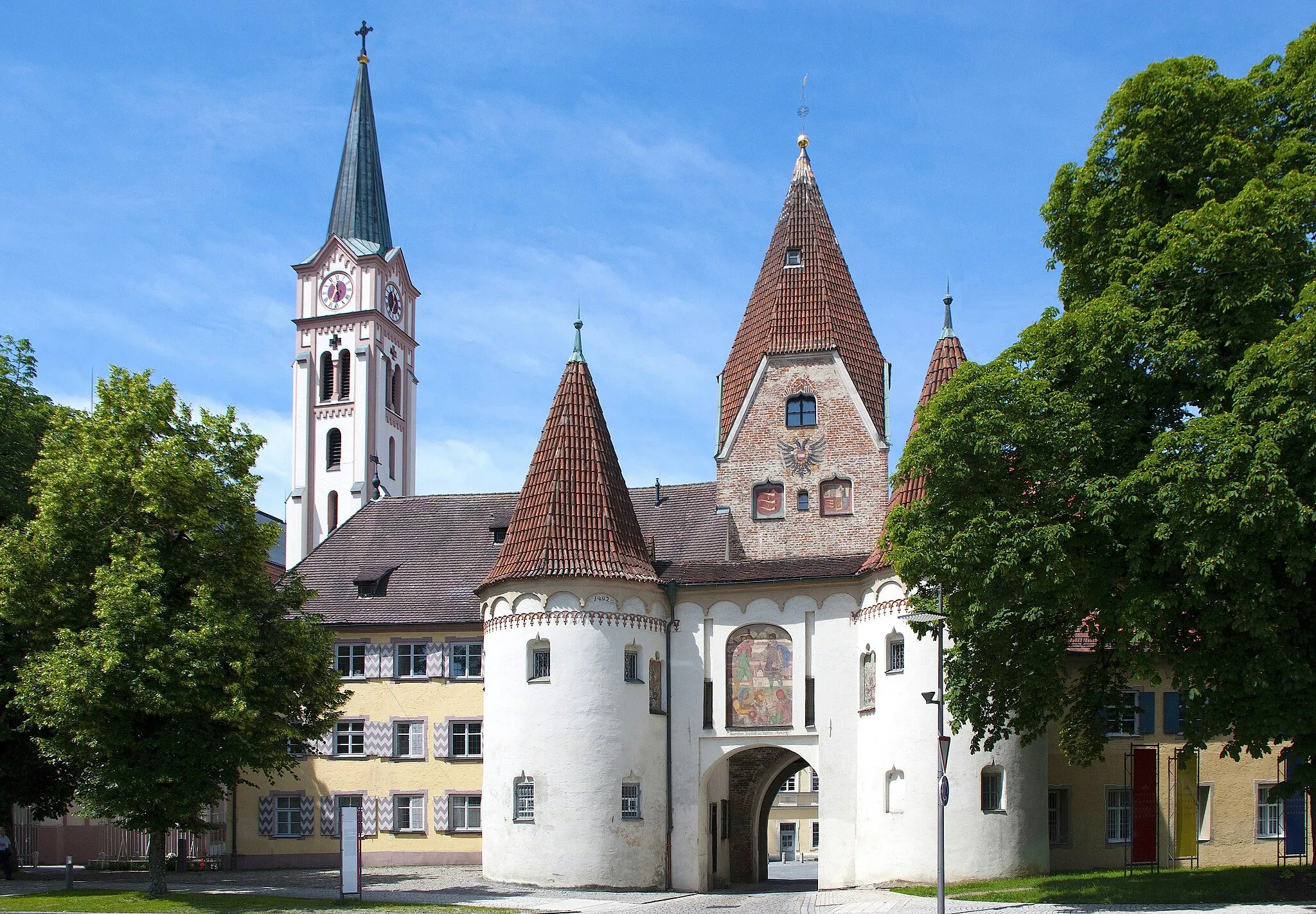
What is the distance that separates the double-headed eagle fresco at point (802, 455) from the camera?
40250mm

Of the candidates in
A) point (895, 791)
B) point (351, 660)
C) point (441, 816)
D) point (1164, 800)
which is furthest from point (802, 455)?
point (441, 816)

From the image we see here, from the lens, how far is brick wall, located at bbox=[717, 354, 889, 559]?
1559 inches

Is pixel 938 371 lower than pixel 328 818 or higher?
higher

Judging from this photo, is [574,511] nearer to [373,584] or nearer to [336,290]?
[373,584]

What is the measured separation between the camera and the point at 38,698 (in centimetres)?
2842

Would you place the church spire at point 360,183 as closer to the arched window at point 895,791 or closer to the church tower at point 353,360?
the church tower at point 353,360

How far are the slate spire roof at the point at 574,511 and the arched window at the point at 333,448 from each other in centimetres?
4407

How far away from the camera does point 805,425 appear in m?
40.7

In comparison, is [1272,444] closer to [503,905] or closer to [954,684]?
[954,684]

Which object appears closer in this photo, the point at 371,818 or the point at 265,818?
the point at 371,818

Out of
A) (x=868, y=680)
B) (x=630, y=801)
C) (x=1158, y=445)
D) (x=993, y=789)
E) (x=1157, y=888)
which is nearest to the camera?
(x=1158, y=445)

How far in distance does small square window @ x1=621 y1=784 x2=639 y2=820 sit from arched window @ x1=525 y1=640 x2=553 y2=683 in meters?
3.36

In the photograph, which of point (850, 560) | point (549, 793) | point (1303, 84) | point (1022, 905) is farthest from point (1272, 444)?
point (549, 793)

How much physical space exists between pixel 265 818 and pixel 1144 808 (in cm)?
2356
